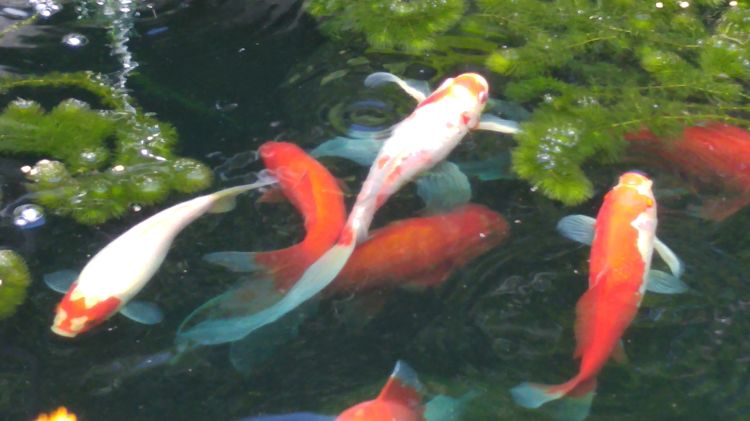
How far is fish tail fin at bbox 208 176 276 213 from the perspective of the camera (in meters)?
2.65

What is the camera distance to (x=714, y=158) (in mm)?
2914

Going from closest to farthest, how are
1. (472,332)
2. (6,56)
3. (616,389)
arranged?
1. (616,389)
2. (472,332)
3. (6,56)

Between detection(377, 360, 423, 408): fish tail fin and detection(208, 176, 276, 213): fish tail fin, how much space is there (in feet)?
2.78

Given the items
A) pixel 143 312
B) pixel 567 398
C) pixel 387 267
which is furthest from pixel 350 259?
pixel 567 398

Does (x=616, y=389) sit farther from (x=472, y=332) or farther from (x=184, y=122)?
(x=184, y=122)

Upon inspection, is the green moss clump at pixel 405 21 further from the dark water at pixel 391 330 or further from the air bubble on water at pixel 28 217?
the air bubble on water at pixel 28 217

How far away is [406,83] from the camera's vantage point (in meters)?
3.18

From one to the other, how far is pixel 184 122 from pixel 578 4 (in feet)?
5.83

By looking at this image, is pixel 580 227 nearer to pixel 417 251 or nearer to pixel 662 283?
pixel 662 283

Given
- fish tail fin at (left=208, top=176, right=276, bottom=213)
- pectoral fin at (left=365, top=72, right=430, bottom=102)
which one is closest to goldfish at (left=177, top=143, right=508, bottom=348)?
fish tail fin at (left=208, top=176, right=276, bottom=213)

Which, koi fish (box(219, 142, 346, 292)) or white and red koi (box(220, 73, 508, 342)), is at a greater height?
white and red koi (box(220, 73, 508, 342))

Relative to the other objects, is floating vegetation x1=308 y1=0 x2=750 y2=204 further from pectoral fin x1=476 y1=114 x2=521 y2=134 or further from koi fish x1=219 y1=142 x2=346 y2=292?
koi fish x1=219 y1=142 x2=346 y2=292

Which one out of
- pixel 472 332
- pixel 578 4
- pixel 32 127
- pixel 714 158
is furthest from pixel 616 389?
pixel 32 127

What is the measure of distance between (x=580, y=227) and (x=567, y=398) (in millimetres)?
645
